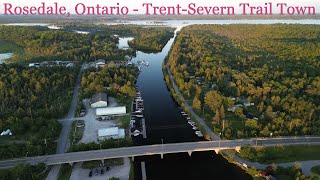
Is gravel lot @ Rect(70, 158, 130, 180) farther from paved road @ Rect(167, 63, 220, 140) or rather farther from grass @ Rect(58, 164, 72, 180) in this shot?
paved road @ Rect(167, 63, 220, 140)

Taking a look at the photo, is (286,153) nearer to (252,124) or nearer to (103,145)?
(252,124)

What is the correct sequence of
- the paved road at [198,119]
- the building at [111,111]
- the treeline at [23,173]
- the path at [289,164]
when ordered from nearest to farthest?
the treeline at [23,173]
the path at [289,164]
the paved road at [198,119]
the building at [111,111]

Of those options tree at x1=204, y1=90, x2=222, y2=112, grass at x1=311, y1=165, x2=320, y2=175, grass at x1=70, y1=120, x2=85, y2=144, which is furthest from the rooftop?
grass at x1=311, y1=165, x2=320, y2=175

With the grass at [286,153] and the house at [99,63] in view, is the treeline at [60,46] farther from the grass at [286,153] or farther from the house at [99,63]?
the grass at [286,153]

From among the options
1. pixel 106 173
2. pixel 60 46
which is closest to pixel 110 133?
pixel 106 173

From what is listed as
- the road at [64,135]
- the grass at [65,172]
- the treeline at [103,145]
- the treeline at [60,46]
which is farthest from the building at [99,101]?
the treeline at [60,46]

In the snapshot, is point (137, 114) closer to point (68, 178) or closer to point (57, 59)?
point (68, 178)
